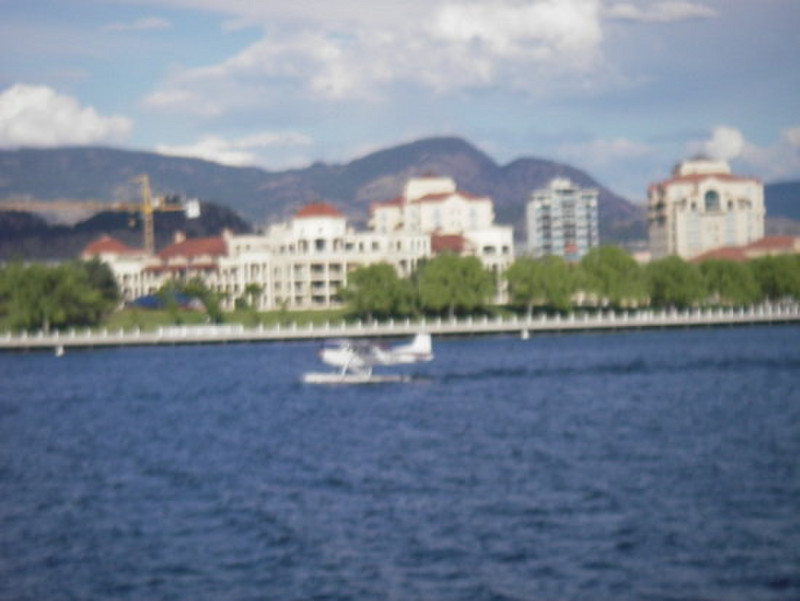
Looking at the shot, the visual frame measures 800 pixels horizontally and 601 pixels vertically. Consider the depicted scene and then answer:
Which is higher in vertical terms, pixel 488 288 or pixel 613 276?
pixel 613 276

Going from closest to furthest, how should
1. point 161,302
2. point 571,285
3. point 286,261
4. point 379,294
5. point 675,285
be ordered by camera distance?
point 379,294 < point 571,285 < point 675,285 < point 161,302 < point 286,261

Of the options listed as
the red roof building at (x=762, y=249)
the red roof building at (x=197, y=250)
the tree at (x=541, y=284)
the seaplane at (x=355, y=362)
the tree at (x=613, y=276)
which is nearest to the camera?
the seaplane at (x=355, y=362)

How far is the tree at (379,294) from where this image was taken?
121562 millimetres

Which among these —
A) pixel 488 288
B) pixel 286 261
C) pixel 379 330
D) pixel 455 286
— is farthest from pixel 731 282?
pixel 286 261

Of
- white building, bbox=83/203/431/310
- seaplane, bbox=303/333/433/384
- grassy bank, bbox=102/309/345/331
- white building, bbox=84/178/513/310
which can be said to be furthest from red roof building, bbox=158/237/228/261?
seaplane, bbox=303/333/433/384

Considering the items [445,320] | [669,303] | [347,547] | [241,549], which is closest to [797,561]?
[347,547]

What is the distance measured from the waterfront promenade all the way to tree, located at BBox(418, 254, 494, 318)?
74.4 inches

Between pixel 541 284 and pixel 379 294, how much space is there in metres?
13.7

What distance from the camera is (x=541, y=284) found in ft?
411

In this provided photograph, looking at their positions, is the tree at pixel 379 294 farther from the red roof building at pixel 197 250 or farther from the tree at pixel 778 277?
the red roof building at pixel 197 250

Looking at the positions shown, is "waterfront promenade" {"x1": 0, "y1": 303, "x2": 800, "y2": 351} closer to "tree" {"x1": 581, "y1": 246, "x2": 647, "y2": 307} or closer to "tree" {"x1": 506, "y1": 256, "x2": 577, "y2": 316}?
"tree" {"x1": 506, "y1": 256, "x2": 577, "y2": 316}

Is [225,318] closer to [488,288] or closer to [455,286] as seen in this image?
[455,286]

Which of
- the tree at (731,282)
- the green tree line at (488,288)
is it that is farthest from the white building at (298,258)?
the tree at (731,282)

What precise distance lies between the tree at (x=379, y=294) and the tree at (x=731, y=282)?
88.0 feet
